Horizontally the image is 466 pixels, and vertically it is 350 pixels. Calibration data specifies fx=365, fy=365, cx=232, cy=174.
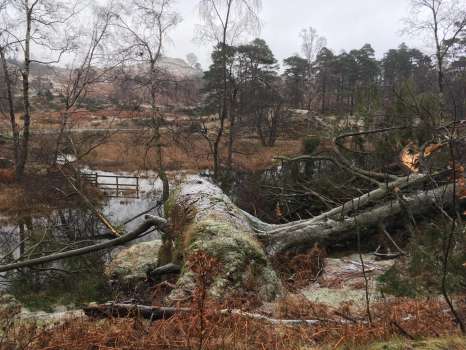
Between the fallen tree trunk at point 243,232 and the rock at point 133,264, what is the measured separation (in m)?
0.59

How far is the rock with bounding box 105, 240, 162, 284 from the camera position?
6.66 meters

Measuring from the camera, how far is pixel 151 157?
2506cm

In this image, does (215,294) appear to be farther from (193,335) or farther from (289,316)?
(193,335)

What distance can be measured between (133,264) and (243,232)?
3.07 m

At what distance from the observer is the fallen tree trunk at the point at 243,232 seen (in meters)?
4.15

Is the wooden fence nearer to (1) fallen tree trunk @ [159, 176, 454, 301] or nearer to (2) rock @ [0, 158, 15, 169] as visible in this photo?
(2) rock @ [0, 158, 15, 169]

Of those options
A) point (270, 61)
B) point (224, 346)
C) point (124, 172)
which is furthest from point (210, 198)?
point (270, 61)

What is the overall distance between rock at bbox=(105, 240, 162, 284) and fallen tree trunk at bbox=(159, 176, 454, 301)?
59 centimetres

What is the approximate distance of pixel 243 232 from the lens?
5016 millimetres

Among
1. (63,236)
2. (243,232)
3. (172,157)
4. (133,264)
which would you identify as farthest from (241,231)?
(172,157)

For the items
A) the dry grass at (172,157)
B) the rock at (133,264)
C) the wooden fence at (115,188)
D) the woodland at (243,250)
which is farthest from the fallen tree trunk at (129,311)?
the dry grass at (172,157)

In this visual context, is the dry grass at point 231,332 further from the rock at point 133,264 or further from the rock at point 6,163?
the rock at point 6,163

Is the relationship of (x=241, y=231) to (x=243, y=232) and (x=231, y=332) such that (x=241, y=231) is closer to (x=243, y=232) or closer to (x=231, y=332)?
(x=243, y=232)

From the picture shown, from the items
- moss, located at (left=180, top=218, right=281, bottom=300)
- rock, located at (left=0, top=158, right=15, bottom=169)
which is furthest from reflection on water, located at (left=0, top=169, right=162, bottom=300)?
rock, located at (left=0, top=158, right=15, bottom=169)
